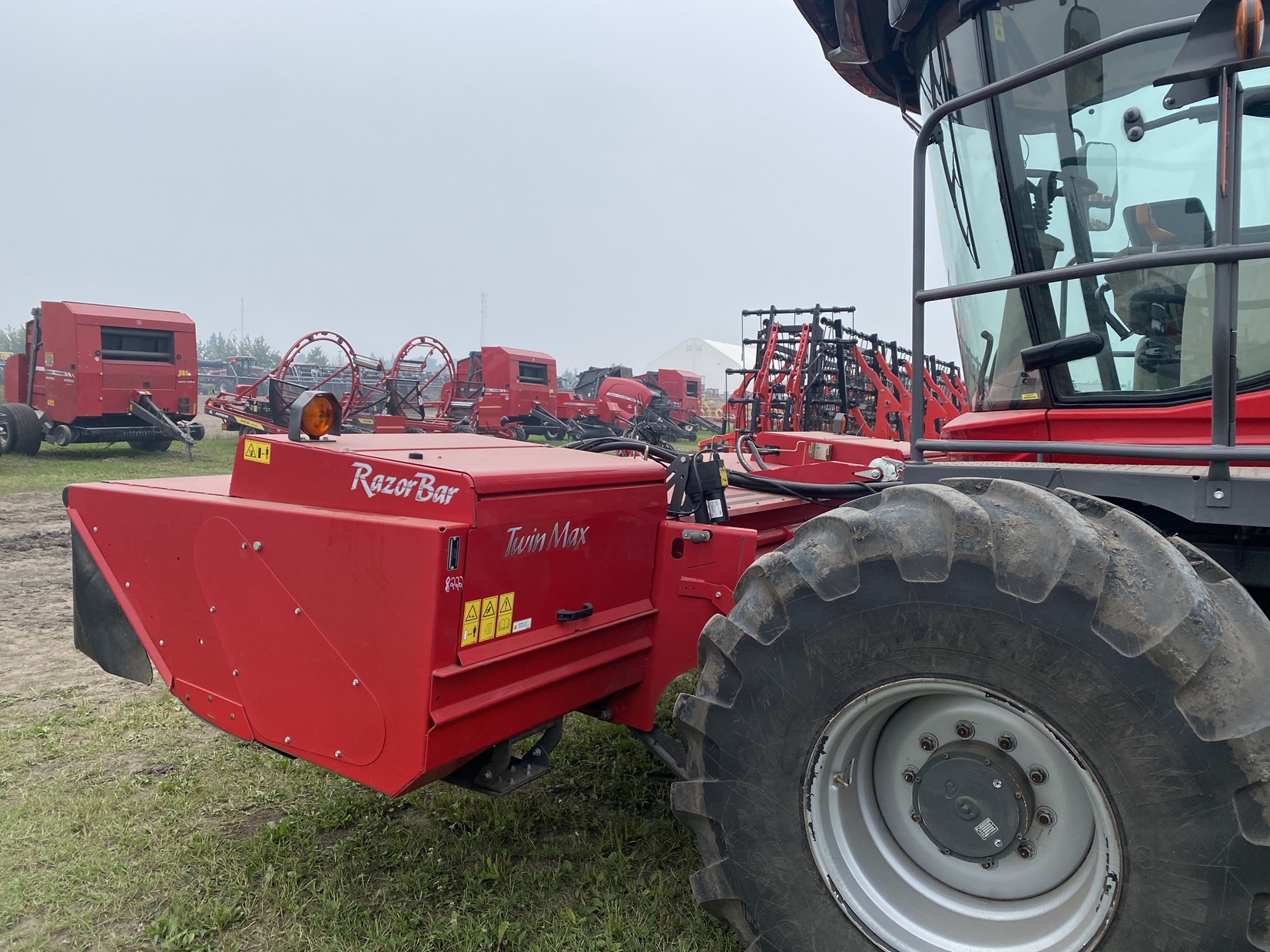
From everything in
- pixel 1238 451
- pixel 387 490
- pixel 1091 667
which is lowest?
pixel 1091 667

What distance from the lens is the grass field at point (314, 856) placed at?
2.38 metres

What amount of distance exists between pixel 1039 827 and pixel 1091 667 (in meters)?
0.46

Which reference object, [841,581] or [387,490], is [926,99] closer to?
[841,581]

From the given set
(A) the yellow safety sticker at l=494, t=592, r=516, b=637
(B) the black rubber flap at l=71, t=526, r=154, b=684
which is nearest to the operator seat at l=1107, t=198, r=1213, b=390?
(A) the yellow safety sticker at l=494, t=592, r=516, b=637

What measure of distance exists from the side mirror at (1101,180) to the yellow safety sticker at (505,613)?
66.4 inches

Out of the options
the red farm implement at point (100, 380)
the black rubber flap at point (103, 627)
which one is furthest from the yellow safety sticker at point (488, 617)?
the red farm implement at point (100, 380)

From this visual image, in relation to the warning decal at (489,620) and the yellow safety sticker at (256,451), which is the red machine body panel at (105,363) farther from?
the warning decal at (489,620)

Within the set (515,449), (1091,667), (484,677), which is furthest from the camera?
(515,449)

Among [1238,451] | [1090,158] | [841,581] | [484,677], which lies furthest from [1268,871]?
[484,677]

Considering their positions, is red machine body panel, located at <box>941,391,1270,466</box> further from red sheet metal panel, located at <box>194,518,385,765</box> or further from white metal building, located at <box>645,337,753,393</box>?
white metal building, located at <box>645,337,753,393</box>

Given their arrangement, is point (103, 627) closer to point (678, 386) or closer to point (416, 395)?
point (416, 395)

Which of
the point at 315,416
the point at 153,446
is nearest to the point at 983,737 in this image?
the point at 315,416

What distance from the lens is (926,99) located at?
8.00 ft

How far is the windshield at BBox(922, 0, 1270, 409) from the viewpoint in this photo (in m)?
1.83
